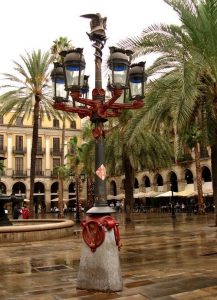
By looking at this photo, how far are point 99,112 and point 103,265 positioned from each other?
8.23 ft

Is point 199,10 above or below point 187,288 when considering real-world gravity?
above

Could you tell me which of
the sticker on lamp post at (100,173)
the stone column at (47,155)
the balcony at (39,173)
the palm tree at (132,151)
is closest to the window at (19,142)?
the stone column at (47,155)

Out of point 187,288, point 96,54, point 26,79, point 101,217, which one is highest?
point 26,79

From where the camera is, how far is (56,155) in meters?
68.9

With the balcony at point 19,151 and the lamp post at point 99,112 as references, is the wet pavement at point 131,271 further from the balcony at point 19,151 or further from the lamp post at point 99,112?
the balcony at point 19,151

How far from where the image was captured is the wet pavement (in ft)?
22.0

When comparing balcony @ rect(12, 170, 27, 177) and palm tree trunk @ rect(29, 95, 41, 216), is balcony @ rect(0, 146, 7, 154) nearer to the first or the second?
balcony @ rect(12, 170, 27, 177)

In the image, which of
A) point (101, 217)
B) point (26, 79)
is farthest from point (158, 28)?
point (26, 79)

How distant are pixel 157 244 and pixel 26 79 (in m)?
16.8

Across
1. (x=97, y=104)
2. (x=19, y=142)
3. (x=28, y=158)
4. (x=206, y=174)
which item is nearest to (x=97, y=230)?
(x=97, y=104)

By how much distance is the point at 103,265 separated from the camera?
670 cm

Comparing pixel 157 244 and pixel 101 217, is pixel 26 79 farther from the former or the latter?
pixel 101 217

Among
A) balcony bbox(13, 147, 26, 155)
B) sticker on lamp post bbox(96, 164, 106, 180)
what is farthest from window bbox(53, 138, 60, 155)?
sticker on lamp post bbox(96, 164, 106, 180)

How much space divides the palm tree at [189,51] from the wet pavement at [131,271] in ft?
13.4
